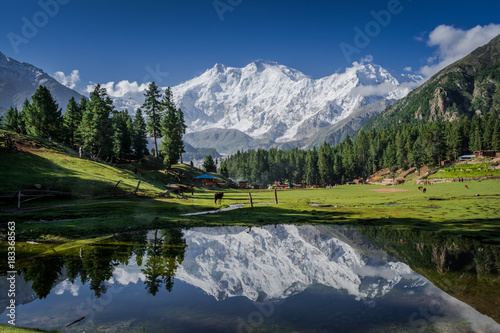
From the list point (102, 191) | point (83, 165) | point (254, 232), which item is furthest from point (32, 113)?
point (254, 232)

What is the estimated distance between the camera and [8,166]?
39500 mm

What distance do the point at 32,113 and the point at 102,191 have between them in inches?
2150

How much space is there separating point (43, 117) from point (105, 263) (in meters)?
81.6

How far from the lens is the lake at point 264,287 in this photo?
9461 mm

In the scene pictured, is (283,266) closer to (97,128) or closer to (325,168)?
(97,128)

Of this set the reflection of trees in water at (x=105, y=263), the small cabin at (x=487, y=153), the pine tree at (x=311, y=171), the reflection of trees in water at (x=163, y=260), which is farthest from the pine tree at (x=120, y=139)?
the small cabin at (x=487, y=153)

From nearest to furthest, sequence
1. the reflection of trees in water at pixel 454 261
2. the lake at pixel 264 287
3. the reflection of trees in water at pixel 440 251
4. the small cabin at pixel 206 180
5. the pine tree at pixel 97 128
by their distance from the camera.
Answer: the lake at pixel 264 287
the reflection of trees in water at pixel 454 261
the reflection of trees in water at pixel 440 251
the pine tree at pixel 97 128
the small cabin at pixel 206 180

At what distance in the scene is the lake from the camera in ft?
31.0

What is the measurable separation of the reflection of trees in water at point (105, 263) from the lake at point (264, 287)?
6 cm

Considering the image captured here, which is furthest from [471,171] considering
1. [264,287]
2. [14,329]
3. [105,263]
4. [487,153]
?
[14,329]

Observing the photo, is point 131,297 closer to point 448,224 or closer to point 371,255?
point 371,255

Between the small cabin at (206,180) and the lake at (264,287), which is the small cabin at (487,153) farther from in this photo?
the lake at (264,287)

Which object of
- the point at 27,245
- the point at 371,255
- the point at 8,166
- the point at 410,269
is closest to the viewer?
the point at 410,269

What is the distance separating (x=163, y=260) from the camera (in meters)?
16.2
